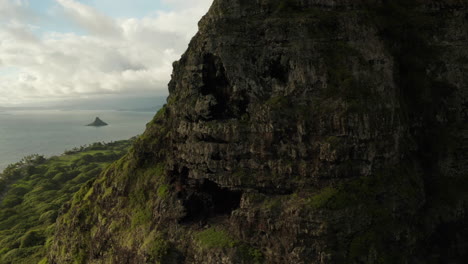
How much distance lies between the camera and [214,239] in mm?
20469

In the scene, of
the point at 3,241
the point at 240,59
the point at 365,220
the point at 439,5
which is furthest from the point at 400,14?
the point at 3,241

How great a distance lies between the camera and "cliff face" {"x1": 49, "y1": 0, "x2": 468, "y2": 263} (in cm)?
1797

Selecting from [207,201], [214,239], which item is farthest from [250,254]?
[207,201]

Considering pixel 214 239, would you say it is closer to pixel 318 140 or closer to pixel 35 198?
pixel 318 140

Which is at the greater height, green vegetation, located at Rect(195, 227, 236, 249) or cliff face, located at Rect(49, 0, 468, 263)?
cliff face, located at Rect(49, 0, 468, 263)

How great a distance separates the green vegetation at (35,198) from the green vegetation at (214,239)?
57.9 ft

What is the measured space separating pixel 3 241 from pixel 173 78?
39.0 metres

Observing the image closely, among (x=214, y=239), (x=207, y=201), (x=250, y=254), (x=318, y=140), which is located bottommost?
(x=250, y=254)

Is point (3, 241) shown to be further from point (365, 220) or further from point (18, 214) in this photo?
point (365, 220)

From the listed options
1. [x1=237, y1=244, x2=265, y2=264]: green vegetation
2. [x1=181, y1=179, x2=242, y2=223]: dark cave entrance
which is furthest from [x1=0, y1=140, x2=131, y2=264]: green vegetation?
[x1=237, y1=244, x2=265, y2=264]: green vegetation

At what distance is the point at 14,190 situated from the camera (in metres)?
74.5

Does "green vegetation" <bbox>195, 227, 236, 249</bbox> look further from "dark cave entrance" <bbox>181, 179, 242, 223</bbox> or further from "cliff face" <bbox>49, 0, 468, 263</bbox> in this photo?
"dark cave entrance" <bbox>181, 179, 242, 223</bbox>

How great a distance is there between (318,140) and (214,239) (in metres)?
9.93

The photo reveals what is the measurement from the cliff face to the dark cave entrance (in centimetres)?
10
